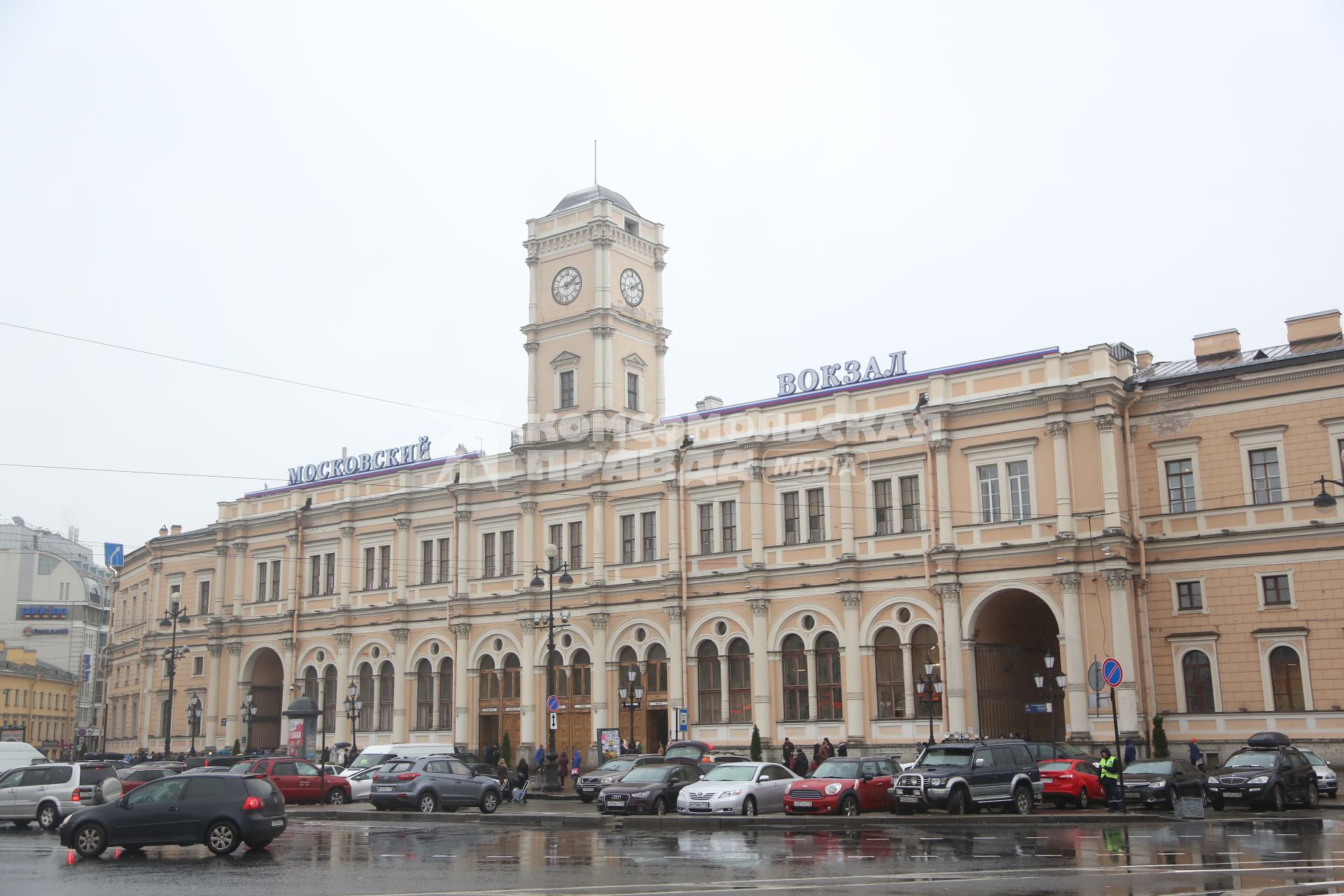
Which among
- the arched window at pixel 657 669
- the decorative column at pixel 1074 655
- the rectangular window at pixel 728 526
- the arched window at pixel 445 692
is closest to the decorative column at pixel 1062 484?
the decorative column at pixel 1074 655

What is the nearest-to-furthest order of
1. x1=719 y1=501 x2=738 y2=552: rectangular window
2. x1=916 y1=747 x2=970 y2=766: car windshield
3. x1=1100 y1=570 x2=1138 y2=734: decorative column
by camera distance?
x1=916 y1=747 x2=970 y2=766: car windshield < x1=1100 y1=570 x2=1138 y2=734: decorative column < x1=719 y1=501 x2=738 y2=552: rectangular window

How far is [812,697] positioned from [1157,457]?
600 inches

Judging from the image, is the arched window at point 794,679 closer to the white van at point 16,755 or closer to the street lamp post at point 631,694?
the street lamp post at point 631,694

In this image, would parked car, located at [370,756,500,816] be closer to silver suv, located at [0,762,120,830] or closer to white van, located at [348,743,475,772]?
white van, located at [348,743,475,772]

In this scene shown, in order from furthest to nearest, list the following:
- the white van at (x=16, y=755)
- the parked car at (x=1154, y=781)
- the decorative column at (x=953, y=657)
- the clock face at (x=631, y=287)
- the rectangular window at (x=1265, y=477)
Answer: the clock face at (x=631, y=287)
the decorative column at (x=953, y=657)
the rectangular window at (x=1265, y=477)
the white van at (x=16, y=755)
the parked car at (x=1154, y=781)

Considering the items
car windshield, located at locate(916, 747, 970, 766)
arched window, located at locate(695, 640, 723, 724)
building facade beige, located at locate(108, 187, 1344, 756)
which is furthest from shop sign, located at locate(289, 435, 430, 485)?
car windshield, located at locate(916, 747, 970, 766)

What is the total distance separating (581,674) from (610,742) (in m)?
9.08

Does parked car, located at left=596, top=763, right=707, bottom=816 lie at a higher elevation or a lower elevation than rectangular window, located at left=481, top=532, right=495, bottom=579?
lower

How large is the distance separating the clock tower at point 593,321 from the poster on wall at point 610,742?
13.8m

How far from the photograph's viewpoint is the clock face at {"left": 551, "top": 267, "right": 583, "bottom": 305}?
195 feet

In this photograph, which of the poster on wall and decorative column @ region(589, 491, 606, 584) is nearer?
the poster on wall

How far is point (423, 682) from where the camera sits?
201 feet

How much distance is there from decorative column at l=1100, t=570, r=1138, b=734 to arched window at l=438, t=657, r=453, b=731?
30876 millimetres

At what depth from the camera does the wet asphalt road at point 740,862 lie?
17109mm
